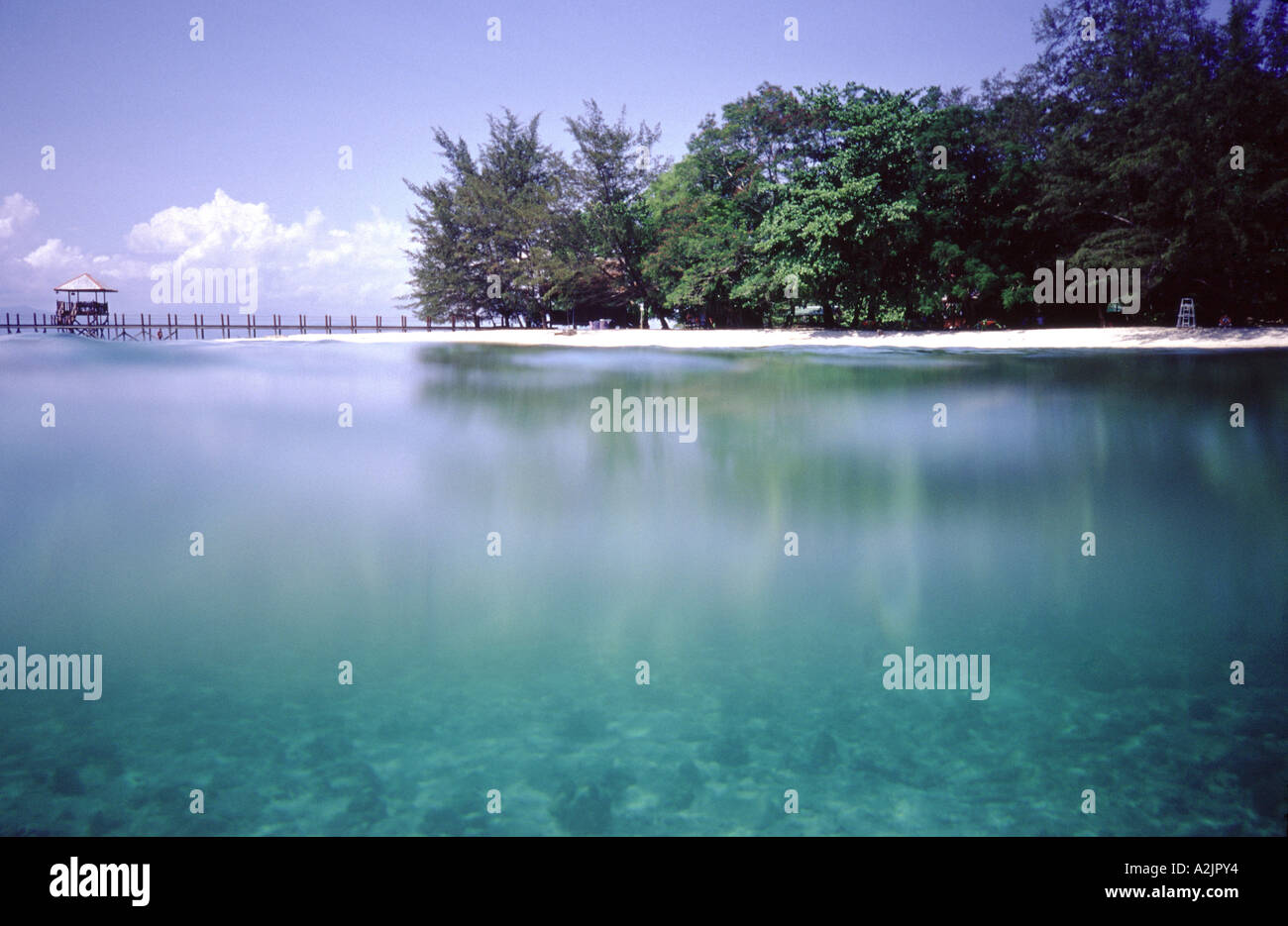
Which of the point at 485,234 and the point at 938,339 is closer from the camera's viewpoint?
the point at 938,339

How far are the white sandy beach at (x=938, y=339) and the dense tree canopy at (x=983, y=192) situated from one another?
135cm

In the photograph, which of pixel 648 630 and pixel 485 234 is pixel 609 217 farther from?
pixel 648 630

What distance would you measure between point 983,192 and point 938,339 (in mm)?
6221

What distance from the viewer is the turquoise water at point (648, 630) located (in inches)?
163

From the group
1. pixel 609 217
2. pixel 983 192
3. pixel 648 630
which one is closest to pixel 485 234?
pixel 609 217

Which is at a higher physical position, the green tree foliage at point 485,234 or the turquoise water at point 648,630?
the green tree foliage at point 485,234

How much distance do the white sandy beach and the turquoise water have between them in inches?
494

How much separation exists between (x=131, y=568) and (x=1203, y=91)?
28.6 metres

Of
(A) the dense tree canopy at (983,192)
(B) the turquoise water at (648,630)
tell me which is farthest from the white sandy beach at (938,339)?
(B) the turquoise water at (648,630)

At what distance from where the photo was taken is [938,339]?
1125 inches

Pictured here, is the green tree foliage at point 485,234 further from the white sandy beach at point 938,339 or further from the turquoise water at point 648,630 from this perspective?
the turquoise water at point 648,630

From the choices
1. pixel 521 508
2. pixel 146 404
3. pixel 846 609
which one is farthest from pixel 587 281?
pixel 846 609

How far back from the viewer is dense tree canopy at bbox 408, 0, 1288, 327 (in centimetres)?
2370
